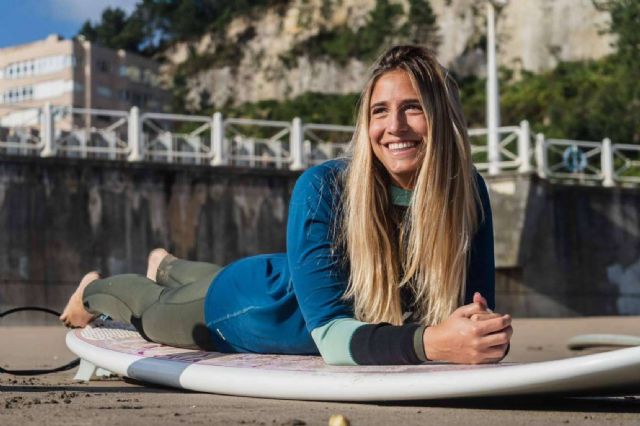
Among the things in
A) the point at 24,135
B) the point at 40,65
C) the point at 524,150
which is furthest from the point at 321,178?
the point at 40,65

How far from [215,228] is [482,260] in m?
12.1

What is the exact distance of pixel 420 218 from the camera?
3.03 meters

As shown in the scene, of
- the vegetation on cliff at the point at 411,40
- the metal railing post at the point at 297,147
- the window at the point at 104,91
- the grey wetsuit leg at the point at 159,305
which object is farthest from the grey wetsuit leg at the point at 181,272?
the window at the point at 104,91

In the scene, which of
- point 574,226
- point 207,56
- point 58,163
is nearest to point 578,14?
point 207,56

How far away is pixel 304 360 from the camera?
10.7 ft

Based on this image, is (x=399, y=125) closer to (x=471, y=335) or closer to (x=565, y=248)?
(x=471, y=335)

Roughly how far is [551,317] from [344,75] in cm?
6119

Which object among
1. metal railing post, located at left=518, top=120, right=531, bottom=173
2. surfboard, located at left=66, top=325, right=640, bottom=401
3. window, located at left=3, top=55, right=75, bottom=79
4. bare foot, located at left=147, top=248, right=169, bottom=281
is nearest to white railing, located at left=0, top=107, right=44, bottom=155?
metal railing post, located at left=518, top=120, right=531, bottom=173

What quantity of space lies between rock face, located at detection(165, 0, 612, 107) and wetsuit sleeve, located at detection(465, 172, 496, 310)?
59.1 meters

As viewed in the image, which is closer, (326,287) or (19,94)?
(326,287)

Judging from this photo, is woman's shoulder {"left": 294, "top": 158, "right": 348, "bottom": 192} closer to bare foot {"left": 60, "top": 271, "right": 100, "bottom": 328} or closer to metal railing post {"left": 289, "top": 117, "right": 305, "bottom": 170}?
bare foot {"left": 60, "top": 271, "right": 100, "bottom": 328}

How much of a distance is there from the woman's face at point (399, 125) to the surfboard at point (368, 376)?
61 centimetres

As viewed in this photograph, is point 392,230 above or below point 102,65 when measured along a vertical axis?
below

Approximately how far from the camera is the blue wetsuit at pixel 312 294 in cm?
296
